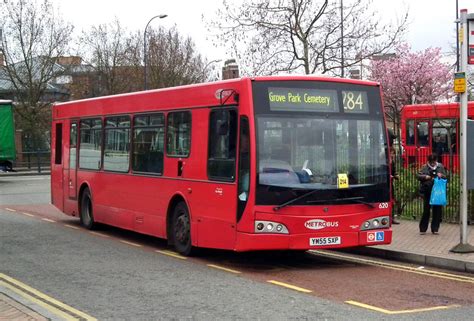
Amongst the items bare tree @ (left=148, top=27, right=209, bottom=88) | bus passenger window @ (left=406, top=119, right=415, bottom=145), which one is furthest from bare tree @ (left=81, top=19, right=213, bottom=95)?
bus passenger window @ (left=406, top=119, right=415, bottom=145)

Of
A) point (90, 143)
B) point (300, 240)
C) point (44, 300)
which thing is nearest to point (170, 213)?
point (300, 240)

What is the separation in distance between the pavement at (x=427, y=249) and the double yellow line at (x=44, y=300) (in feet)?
18.5

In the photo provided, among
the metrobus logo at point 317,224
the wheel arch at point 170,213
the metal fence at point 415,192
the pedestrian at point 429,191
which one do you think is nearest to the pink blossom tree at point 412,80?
the metal fence at point 415,192

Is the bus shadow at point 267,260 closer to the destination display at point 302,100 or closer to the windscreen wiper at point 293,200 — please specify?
the windscreen wiper at point 293,200

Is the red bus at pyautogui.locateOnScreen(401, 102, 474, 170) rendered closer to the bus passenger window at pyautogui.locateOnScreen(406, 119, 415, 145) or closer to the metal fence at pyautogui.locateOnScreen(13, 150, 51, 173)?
the bus passenger window at pyautogui.locateOnScreen(406, 119, 415, 145)

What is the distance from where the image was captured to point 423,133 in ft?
81.4

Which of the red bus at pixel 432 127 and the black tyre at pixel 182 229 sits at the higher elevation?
the red bus at pixel 432 127

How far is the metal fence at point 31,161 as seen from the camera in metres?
43.7

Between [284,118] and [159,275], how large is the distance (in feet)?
9.36

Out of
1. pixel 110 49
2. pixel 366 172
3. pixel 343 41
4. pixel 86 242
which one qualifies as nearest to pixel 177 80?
pixel 110 49

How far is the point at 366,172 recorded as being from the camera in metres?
9.67

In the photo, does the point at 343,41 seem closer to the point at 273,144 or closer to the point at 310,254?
the point at 310,254

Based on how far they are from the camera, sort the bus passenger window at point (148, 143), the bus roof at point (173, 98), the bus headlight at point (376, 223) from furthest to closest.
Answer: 1. the bus passenger window at point (148, 143)
2. the bus headlight at point (376, 223)
3. the bus roof at point (173, 98)

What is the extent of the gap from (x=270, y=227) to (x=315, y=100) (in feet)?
6.60
